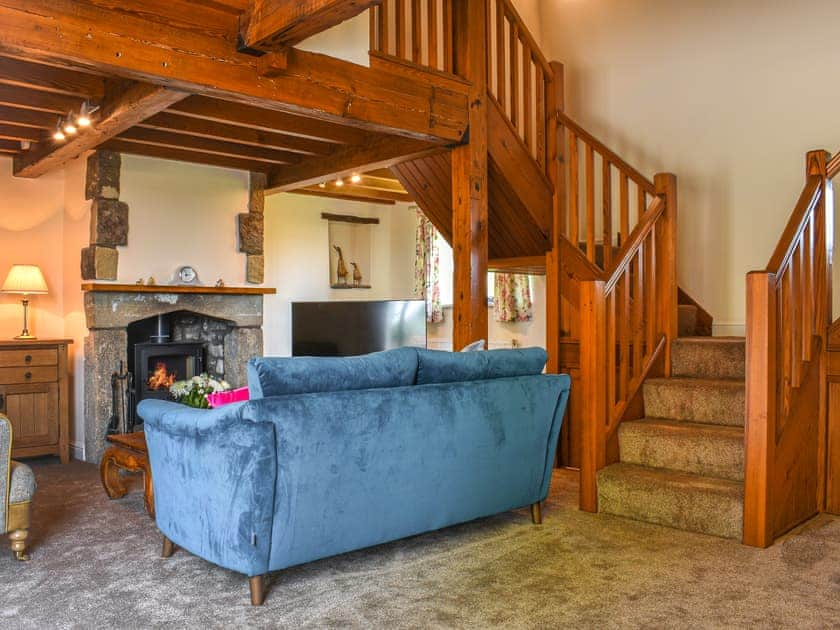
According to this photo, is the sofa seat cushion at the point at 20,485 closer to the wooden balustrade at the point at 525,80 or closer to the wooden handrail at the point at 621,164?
the wooden balustrade at the point at 525,80

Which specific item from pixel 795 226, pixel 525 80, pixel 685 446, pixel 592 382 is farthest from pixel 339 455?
pixel 525 80

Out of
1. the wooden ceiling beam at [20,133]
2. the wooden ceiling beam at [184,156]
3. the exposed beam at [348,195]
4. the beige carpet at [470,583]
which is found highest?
the exposed beam at [348,195]

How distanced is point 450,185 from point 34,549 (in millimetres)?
3551

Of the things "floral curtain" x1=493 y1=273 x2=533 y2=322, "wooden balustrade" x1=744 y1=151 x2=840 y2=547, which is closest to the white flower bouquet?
"wooden balustrade" x1=744 y1=151 x2=840 y2=547

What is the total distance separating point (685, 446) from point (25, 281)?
15.9 feet

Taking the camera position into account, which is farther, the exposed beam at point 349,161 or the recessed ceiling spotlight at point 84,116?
the exposed beam at point 349,161

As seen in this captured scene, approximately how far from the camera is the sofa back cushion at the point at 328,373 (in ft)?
9.09

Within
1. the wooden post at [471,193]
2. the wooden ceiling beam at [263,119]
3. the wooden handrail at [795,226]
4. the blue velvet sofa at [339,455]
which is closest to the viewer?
the blue velvet sofa at [339,455]

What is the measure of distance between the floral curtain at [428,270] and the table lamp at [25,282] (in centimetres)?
403

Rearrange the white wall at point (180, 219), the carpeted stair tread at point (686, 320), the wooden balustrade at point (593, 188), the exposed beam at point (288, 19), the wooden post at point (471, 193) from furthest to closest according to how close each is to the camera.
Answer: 1. the white wall at point (180, 219)
2. the carpeted stair tread at point (686, 320)
3. the wooden balustrade at point (593, 188)
4. the wooden post at point (471, 193)
5. the exposed beam at point (288, 19)

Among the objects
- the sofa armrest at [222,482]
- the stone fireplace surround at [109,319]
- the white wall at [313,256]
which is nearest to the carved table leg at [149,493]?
the sofa armrest at [222,482]

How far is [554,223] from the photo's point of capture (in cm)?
538

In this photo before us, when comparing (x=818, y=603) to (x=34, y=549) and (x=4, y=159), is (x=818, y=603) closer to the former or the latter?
(x=34, y=549)

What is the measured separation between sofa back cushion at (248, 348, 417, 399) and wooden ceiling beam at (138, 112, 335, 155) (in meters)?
2.79
